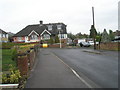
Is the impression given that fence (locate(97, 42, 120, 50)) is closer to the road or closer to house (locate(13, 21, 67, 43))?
the road

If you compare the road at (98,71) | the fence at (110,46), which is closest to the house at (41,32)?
the fence at (110,46)

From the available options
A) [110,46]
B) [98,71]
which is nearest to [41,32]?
[110,46]

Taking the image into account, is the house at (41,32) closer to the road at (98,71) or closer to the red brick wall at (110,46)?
the red brick wall at (110,46)

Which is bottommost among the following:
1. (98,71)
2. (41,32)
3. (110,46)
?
(98,71)

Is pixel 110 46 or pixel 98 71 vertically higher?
pixel 110 46

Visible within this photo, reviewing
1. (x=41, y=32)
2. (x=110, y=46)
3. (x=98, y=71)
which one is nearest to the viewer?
(x=98, y=71)

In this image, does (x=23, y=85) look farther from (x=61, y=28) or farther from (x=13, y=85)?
(x=61, y=28)

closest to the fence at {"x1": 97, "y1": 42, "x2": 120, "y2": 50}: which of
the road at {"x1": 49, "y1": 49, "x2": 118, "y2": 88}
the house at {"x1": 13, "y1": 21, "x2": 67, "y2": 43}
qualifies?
the road at {"x1": 49, "y1": 49, "x2": 118, "y2": 88}

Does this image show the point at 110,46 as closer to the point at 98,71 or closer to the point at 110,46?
the point at 110,46

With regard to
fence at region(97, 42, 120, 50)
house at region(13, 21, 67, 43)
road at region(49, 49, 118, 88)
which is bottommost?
road at region(49, 49, 118, 88)

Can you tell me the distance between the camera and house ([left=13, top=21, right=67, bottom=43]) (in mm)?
61500

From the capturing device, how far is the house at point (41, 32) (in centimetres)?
6150

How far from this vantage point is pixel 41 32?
6181 centimetres

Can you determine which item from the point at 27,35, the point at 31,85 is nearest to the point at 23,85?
the point at 31,85
